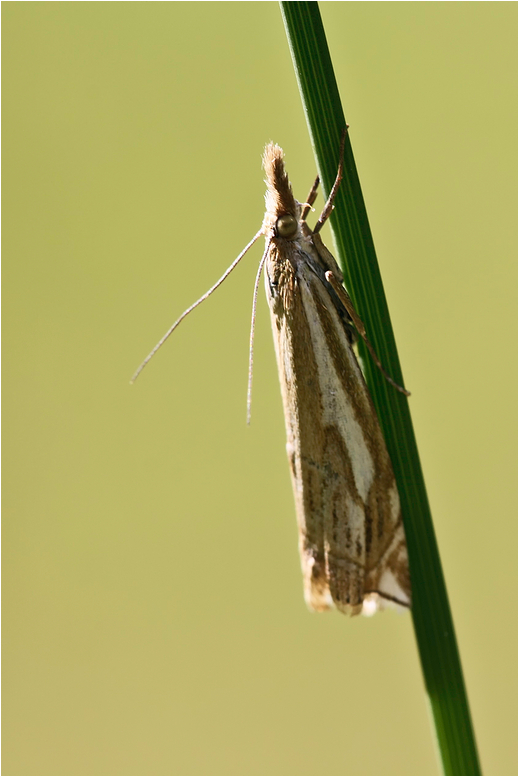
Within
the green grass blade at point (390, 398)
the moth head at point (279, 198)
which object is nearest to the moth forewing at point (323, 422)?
the moth head at point (279, 198)

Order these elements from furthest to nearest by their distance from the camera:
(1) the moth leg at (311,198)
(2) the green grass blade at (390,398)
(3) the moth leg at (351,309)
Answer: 1. (1) the moth leg at (311,198)
2. (3) the moth leg at (351,309)
3. (2) the green grass blade at (390,398)

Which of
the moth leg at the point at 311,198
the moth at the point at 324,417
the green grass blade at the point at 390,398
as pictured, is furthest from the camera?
the moth leg at the point at 311,198

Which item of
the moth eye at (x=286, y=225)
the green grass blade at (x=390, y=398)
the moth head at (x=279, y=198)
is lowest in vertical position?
the green grass blade at (x=390, y=398)

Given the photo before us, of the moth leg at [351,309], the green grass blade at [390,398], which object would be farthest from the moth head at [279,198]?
the green grass blade at [390,398]

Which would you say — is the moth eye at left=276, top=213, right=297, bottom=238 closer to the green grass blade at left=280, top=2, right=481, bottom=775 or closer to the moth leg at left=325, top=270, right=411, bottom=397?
the moth leg at left=325, top=270, right=411, bottom=397

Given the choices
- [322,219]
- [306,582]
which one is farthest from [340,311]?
[306,582]

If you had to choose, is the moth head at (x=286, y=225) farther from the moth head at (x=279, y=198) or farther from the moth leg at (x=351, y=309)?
the moth leg at (x=351, y=309)

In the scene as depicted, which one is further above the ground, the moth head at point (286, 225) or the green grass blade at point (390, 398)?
the moth head at point (286, 225)

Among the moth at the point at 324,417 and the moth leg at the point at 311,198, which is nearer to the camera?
the moth at the point at 324,417
